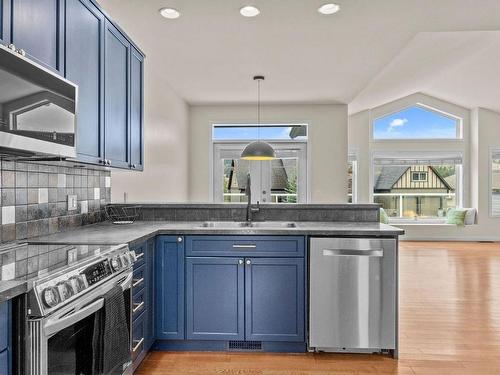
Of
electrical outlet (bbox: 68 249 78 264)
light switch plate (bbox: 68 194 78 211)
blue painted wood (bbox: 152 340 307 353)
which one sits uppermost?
light switch plate (bbox: 68 194 78 211)

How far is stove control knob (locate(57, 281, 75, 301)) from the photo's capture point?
1.33 metres

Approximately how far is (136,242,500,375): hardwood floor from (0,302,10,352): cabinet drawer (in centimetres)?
135

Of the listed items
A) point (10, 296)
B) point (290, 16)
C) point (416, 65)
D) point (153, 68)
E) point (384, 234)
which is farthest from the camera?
point (416, 65)

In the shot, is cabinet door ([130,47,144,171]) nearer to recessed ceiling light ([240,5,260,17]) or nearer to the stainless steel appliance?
recessed ceiling light ([240,5,260,17])

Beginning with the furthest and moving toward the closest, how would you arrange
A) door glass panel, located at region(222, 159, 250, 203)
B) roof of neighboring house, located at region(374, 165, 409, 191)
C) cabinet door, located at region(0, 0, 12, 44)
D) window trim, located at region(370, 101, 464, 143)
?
roof of neighboring house, located at region(374, 165, 409, 191)
window trim, located at region(370, 101, 464, 143)
door glass panel, located at region(222, 159, 250, 203)
cabinet door, located at region(0, 0, 12, 44)

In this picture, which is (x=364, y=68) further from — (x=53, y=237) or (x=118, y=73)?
(x=53, y=237)

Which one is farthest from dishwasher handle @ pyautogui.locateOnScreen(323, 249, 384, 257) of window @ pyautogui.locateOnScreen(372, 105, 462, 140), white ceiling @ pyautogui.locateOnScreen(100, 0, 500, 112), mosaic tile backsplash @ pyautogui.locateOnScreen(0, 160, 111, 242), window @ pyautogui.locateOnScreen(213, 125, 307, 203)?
window @ pyautogui.locateOnScreen(372, 105, 462, 140)

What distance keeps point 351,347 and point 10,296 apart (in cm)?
207

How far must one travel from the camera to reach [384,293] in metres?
2.41

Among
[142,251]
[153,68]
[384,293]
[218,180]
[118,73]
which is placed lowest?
[384,293]

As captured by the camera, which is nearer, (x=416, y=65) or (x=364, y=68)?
(x=364, y=68)

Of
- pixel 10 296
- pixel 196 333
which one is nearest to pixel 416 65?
pixel 196 333

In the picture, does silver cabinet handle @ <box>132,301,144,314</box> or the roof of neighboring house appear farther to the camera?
the roof of neighboring house

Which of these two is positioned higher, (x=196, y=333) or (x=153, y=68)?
(x=153, y=68)
